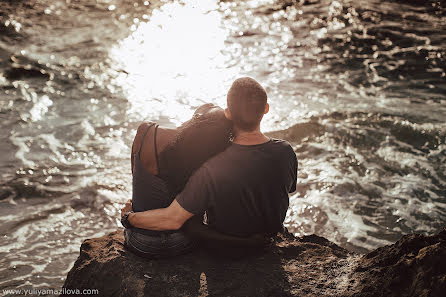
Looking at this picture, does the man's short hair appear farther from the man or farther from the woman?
the woman

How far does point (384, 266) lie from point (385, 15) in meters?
14.3

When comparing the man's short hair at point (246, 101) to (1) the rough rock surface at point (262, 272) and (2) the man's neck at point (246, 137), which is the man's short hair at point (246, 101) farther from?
(1) the rough rock surface at point (262, 272)

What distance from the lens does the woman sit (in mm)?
3125

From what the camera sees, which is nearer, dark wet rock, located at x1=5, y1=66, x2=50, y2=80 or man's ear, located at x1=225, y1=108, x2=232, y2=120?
man's ear, located at x1=225, y1=108, x2=232, y2=120

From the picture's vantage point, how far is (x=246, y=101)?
3062 millimetres

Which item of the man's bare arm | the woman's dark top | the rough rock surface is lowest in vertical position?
the rough rock surface

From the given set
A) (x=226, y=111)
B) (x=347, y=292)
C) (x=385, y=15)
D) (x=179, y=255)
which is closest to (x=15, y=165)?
(x=179, y=255)

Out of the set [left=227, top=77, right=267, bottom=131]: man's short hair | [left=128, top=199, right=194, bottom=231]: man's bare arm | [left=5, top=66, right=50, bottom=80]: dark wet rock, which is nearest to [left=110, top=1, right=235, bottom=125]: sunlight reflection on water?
[left=5, top=66, right=50, bottom=80]: dark wet rock

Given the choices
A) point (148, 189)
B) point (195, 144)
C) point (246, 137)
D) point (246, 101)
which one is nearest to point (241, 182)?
point (246, 137)

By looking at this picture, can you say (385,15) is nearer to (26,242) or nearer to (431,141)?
(431,141)

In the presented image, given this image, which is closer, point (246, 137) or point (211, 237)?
point (246, 137)

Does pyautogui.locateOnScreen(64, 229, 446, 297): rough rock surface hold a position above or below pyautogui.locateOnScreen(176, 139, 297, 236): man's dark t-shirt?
below

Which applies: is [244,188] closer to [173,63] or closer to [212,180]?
[212,180]

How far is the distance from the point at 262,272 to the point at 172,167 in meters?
1.05
